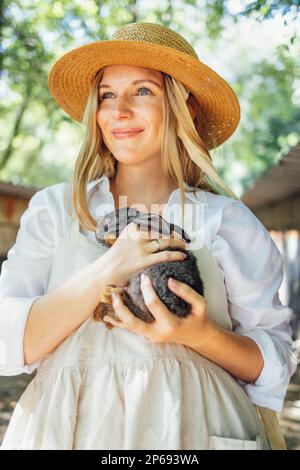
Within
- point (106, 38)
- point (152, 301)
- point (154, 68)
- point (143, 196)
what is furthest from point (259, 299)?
point (106, 38)

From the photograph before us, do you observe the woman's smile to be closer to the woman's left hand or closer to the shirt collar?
the shirt collar

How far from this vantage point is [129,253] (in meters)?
2.18

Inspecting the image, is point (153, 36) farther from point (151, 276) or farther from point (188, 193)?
point (151, 276)

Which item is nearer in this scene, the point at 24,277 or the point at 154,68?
the point at 24,277

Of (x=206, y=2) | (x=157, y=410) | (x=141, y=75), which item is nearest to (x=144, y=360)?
(x=157, y=410)

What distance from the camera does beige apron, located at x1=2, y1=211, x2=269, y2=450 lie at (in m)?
1.99

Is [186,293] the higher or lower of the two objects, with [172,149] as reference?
lower

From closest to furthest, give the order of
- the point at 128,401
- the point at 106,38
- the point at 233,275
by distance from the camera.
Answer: the point at 128,401 < the point at 233,275 < the point at 106,38

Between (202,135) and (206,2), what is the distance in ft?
20.0

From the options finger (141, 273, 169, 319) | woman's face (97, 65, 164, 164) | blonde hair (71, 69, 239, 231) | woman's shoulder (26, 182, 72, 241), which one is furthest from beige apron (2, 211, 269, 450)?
woman's face (97, 65, 164, 164)

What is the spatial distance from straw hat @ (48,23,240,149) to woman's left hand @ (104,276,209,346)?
47.2 inches

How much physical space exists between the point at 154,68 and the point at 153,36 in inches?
6.0

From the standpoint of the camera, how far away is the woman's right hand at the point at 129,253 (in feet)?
7.07

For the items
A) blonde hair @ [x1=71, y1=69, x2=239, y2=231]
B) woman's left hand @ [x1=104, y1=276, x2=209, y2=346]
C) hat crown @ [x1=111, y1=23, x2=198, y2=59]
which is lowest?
woman's left hand @ [x1=104, y1=276, x2=209, y2=346]
